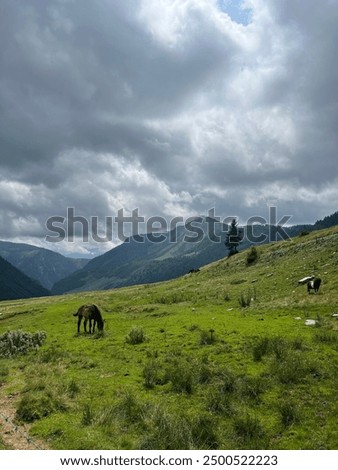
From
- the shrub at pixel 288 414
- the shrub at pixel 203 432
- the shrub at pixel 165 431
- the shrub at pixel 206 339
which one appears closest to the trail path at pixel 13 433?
the shrub at pixel 165 431

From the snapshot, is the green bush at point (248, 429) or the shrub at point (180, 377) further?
the shrub at point (180, 377)

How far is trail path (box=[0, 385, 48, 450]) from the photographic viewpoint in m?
10.9

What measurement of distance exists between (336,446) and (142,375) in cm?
924

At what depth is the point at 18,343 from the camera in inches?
1064

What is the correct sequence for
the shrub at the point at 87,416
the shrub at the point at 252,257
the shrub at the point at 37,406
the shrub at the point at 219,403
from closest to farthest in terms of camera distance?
the shrub at the point at 87,416 < the shrub at the point at 219,403 < the shrub at the point at 37,406 < the shrub at the point at 252,257

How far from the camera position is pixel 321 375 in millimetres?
14750

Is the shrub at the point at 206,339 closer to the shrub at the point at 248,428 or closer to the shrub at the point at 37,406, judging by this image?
the shrub at the point at 248,428

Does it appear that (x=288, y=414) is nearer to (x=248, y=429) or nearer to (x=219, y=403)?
(x=248, y=429)

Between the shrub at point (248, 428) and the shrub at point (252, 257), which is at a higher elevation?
the shrub at point (252, 257)

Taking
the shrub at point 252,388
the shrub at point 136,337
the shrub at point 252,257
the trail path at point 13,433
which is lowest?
the trail path at point 13,433

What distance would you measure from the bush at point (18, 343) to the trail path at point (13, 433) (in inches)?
448

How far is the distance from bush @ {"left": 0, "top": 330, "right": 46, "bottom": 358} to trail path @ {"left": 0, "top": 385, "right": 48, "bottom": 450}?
11.4m

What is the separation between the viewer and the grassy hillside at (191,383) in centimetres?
1091

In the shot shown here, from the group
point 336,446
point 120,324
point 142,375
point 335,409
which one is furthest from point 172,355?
point 120,324
